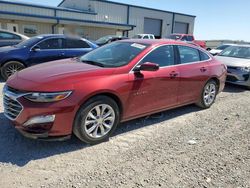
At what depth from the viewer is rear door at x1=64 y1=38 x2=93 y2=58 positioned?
800 cm

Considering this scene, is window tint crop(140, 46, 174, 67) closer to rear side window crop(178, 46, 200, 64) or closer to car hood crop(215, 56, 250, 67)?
rear side window crop(178, 46, 200, 64)

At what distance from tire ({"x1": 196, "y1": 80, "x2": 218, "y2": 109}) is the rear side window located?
2.32ft

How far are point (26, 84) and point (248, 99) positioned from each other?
610 centimetres

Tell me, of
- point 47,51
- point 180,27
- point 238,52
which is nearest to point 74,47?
point 47,51

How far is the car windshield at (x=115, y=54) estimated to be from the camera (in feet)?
13.2

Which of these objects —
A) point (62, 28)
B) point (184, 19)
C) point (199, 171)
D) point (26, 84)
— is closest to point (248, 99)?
point (199, 171)

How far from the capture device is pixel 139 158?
130 inches

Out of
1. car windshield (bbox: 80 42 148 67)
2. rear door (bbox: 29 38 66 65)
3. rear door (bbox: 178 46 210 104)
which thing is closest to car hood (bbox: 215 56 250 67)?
rear door (bbox: 178 46 210 104)

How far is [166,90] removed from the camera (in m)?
4.41

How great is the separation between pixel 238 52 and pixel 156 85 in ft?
21.4

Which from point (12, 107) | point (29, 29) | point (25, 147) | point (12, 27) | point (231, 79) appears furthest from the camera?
point (29, 29)

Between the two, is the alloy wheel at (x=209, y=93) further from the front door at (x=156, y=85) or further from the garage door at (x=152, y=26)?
the garage door at (x=152, y=26)

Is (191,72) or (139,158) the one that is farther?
(191,72)

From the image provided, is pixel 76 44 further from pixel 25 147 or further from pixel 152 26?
pixel 152 26
